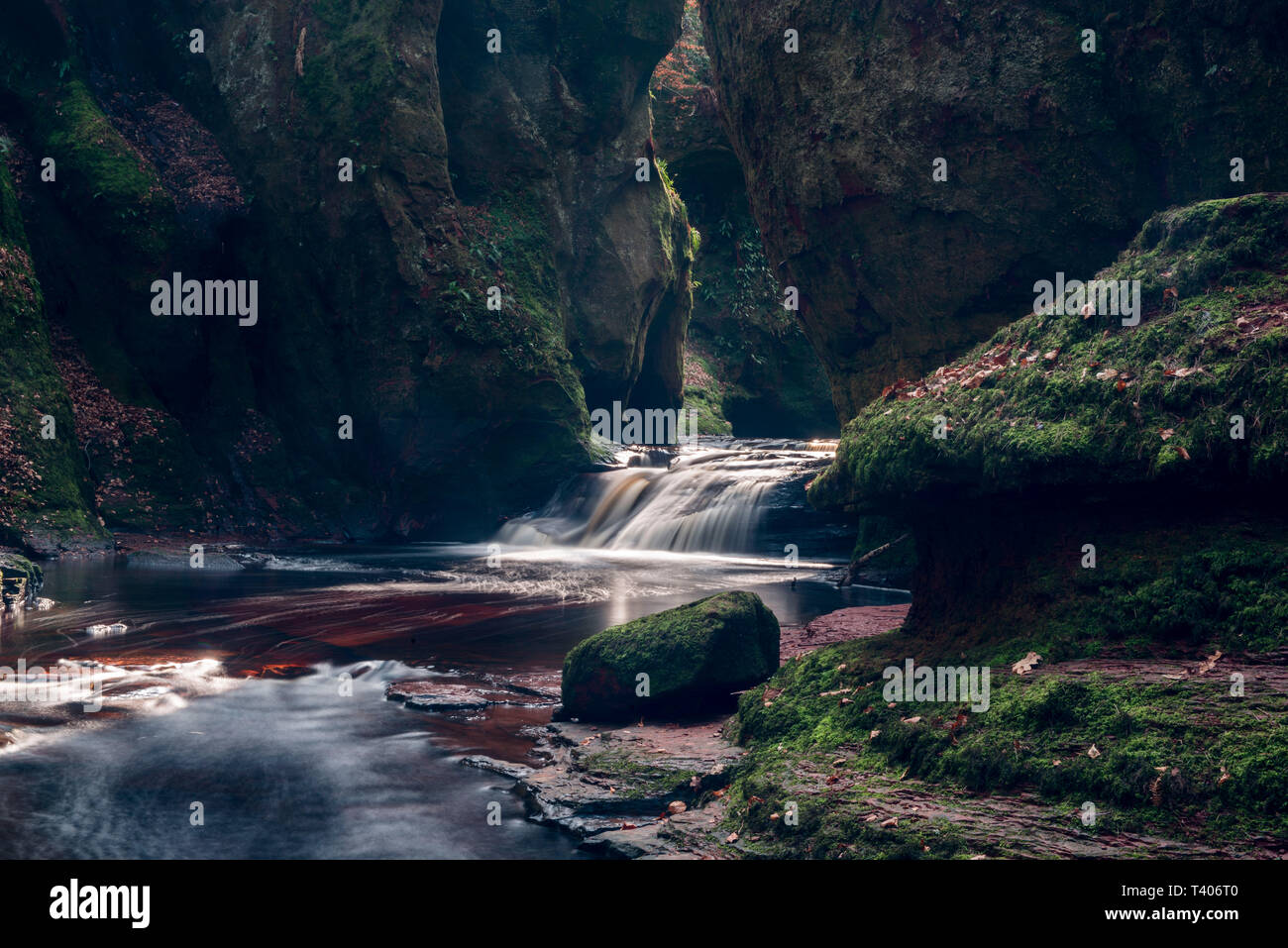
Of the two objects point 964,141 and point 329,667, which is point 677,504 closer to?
point 964,141

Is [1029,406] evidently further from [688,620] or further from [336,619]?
[336,619]

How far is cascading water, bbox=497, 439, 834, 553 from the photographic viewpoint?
1989cm

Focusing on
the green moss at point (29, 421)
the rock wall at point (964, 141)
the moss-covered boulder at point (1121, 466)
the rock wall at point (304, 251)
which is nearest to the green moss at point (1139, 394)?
the moss-covered boulder at point (1121, 466)

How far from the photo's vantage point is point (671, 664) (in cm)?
709

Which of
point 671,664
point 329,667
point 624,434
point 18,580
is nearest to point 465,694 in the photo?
point 329,667

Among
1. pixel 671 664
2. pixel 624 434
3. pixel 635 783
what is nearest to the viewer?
pixel 635 783

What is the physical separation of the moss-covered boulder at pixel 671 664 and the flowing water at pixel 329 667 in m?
0.67

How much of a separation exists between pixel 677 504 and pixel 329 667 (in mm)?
11921

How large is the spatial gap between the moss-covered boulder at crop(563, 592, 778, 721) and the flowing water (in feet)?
2.20

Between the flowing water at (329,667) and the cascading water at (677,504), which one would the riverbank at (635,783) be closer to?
the flowing water at (329,667)

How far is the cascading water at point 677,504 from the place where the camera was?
65.3 feet

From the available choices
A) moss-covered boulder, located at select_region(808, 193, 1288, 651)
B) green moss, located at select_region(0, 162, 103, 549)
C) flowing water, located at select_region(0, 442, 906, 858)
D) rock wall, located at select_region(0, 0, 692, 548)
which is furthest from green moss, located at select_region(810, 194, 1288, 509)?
rock wall, located at select_region(0, 0, 692, 548)

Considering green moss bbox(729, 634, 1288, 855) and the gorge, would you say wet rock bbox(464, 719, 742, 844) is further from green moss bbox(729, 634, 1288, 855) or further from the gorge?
green moss bbox(729, 634, 1288, 855)

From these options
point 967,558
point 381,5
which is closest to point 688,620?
point 967,558
